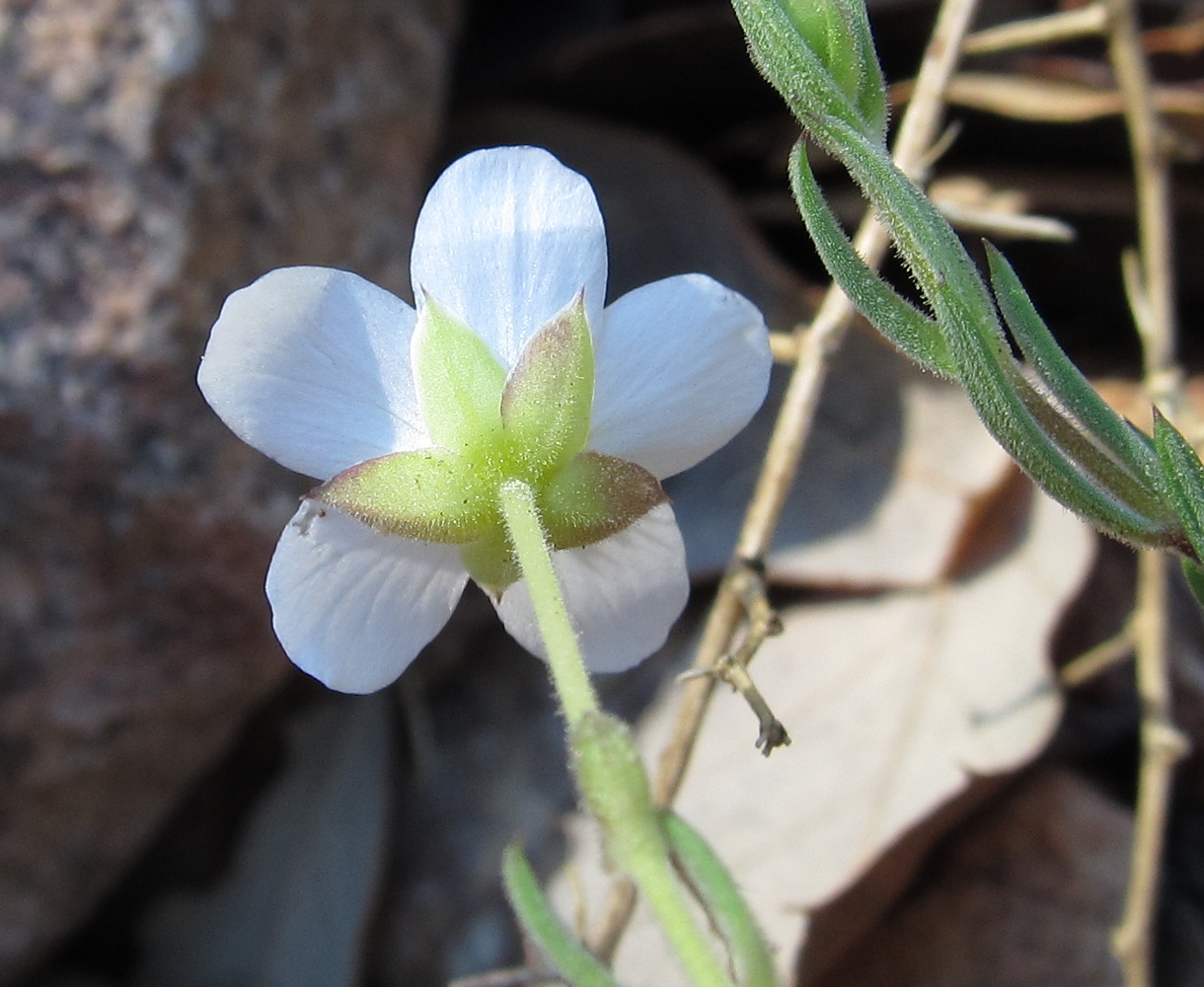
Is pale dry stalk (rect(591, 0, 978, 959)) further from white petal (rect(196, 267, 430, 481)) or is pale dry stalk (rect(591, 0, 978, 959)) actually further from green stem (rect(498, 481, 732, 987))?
green stem (rect(498, 481, 732, 987))

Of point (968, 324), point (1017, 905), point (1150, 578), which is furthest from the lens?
point (1017, 905)

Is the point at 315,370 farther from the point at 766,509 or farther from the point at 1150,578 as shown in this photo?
the point at 1150,578

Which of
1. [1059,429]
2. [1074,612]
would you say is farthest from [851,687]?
[1059,429]

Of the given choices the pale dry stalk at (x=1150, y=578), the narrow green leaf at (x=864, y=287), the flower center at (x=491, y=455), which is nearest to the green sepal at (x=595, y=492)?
the flower center at (x=491, y=455)

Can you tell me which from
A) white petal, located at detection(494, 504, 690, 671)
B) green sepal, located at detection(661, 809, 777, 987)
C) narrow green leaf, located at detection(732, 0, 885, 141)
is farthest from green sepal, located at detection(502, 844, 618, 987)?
narrow green leaf, located at detection(732, 0, 885, 141)

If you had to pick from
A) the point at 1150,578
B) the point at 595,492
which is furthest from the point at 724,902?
the point at 1150,578

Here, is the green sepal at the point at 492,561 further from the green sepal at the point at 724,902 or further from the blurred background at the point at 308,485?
the blurred background at the point at 308,485
